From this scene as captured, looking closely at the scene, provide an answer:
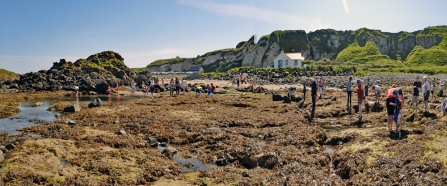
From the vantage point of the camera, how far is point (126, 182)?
920 centimetres

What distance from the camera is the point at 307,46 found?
131625 mm

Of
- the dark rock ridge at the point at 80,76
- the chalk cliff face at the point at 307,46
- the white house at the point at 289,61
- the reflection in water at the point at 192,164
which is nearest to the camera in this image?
the reflection in water at the point at 192,164

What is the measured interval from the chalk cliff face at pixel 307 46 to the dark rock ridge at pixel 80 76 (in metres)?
67.3

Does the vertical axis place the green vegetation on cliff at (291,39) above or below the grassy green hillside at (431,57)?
above

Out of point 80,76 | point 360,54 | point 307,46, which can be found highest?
point 307,46

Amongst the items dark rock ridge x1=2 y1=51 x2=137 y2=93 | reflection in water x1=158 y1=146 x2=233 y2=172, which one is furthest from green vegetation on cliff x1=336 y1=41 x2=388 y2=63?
reflection in water x1=158 y1=146 x2=233 y2=172

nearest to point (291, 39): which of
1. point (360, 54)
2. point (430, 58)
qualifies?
point (360, 54)

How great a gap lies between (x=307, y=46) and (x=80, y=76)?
101 m

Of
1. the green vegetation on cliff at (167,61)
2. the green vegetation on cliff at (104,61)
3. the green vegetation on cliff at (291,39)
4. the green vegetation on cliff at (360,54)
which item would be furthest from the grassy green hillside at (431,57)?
the green vegetation on cliff at (167,61)

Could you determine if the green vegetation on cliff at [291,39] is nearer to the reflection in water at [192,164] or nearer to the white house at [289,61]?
the white house at [289,61]

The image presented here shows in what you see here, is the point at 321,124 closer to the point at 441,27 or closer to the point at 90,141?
the point at 90,141

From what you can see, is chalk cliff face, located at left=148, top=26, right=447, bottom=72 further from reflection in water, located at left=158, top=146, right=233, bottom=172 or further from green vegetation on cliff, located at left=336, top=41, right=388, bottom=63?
reflection in water, located at left=158, top=146, right=233, bottom=172

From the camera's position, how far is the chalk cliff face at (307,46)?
124875 mm

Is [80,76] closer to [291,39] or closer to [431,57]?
[291,39]
